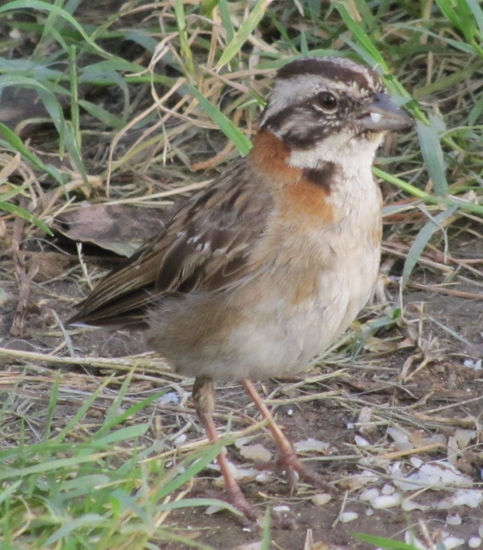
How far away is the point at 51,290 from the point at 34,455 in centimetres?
195

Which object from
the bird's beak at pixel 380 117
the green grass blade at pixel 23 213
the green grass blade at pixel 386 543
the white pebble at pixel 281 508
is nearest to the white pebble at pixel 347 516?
the white pebble at pixel 281 508

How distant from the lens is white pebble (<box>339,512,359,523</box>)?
193 inches

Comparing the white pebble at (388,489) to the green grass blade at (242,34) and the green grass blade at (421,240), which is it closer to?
the green grass blade at (421,240)

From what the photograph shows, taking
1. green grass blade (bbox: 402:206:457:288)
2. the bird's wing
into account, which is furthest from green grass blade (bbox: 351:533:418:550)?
green grass blade (bbox: 402:206:457:288)

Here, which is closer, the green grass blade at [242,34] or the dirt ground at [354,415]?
the dirt ground at [354,415]

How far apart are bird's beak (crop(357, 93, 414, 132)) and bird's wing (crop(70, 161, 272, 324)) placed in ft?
1.49

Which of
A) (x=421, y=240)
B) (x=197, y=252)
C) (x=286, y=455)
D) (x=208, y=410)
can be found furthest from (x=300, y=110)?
(x=421, y=240)

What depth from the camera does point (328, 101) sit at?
4840 millimetres

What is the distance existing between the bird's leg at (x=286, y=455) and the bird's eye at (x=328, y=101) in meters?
1.08

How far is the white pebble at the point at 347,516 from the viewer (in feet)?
16.1

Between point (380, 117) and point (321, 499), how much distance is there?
141 centimetres

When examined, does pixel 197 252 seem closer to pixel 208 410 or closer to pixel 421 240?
pixel 208 410

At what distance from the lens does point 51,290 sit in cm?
654

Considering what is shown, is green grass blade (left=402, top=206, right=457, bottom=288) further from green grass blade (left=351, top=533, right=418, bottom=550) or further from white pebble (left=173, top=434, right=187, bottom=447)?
green grass blade (left=351, top=533, right=418, bottom=550)
